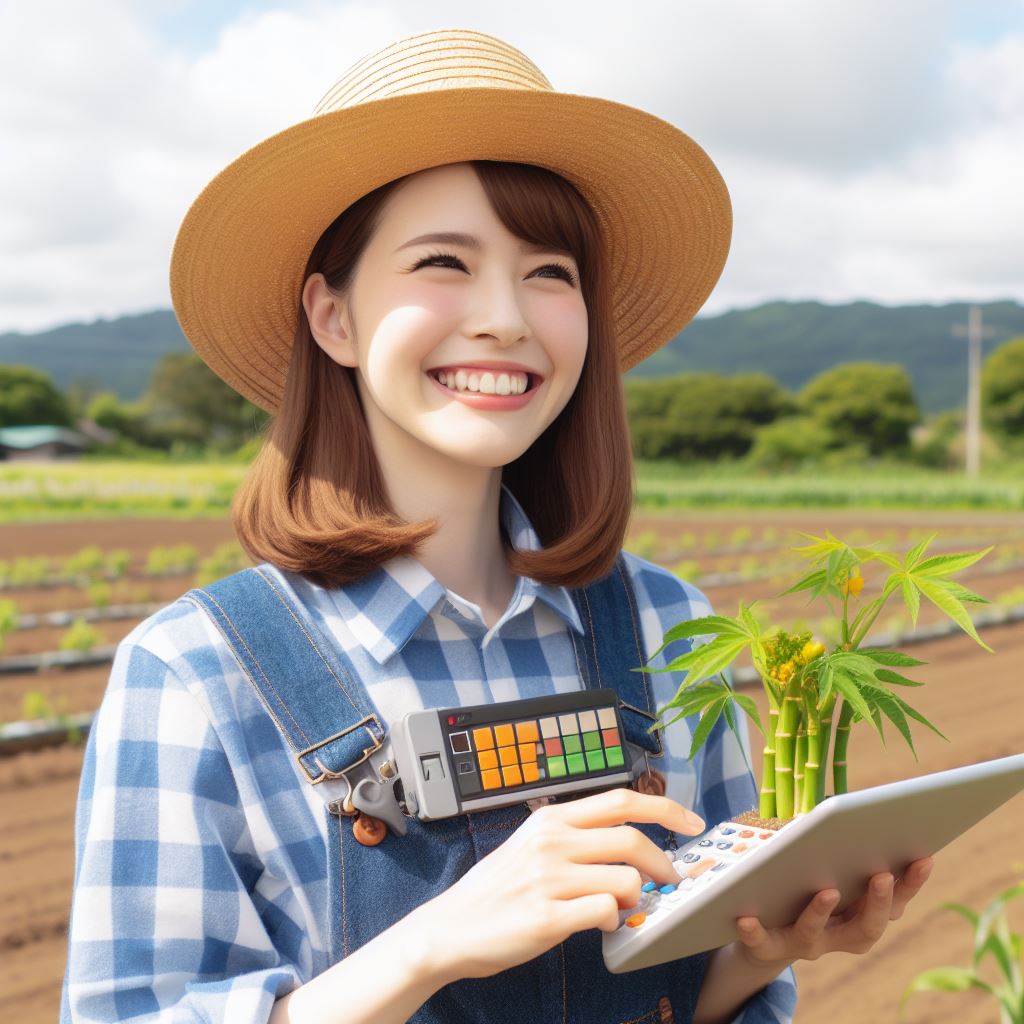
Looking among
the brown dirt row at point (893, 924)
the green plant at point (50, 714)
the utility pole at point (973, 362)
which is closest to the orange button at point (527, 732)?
the brown dirt row at point (893, 924)

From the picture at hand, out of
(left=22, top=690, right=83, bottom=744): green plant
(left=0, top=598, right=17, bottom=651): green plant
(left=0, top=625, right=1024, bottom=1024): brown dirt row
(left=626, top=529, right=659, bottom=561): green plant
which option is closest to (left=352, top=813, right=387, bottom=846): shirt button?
(left=0, top=625, right=1024, bottom=1024): brown dirt row

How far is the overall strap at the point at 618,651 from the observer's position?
1.42m

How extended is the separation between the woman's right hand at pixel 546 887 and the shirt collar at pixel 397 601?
12.6 inches

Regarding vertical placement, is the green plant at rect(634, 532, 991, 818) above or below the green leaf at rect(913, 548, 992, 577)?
below

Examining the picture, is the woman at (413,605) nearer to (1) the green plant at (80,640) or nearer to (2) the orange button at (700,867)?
(2) the orange button at (700,867)

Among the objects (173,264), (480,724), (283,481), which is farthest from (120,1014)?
(173,264)

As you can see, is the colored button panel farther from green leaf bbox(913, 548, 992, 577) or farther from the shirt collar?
green leaf bbox(913, 548, 992, 577)

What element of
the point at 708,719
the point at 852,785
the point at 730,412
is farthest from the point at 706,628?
the point at 730,412

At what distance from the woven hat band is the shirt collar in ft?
1.82

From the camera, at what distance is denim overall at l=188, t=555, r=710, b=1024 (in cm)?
122

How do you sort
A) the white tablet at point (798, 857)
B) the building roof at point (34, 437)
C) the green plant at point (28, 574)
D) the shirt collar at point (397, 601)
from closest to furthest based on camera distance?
1. the white tablet at point (798, 857)
2. the shirt collar at point (397, 601)
3. the green plant at point (28, 574)
4. the building roof at point (34, 437)

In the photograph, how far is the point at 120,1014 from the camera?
1164 millimetres

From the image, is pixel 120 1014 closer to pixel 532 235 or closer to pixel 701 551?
pixel 532 235

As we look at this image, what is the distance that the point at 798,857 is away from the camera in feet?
3.45
